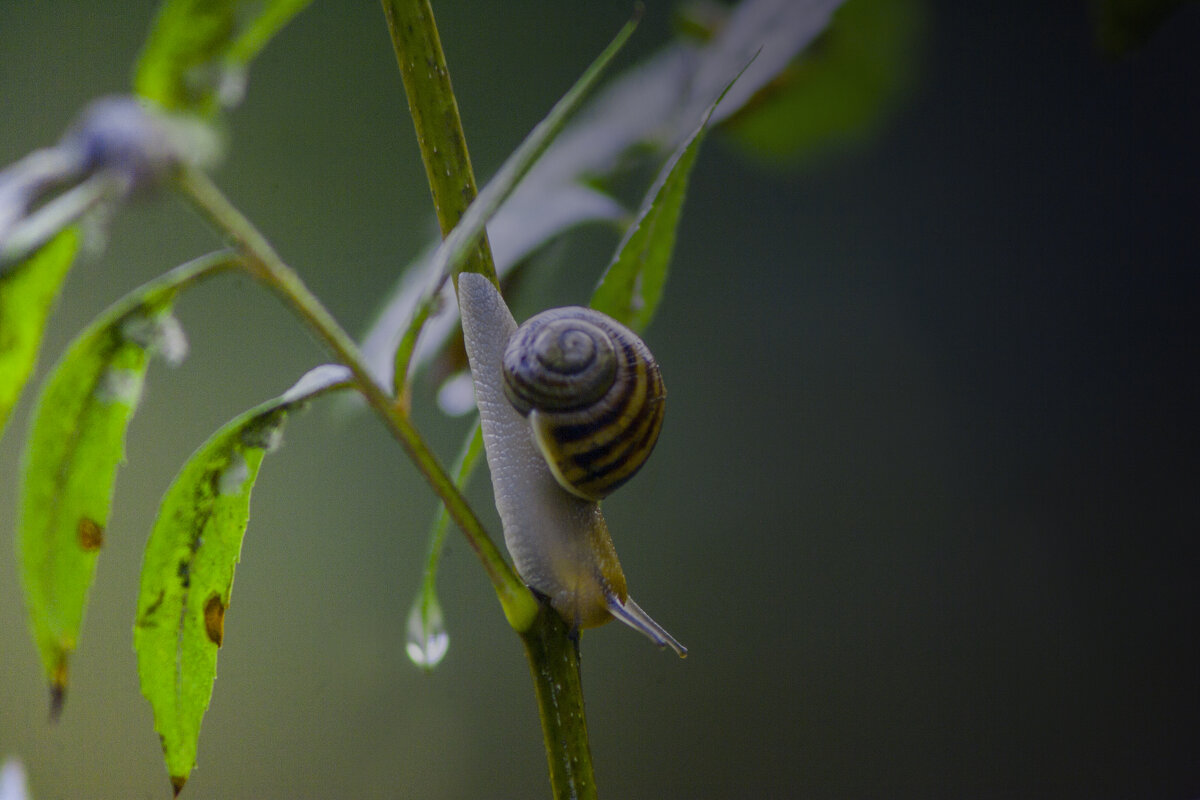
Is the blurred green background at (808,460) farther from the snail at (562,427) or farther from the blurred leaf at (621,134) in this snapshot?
the snail at (562,427)

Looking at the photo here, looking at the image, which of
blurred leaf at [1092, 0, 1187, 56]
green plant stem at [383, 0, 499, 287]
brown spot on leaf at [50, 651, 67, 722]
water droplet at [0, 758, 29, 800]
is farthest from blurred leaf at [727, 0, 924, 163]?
water droplet at [0, 758, 29, 800]

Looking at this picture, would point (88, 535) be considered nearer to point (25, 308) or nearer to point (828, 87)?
point (25, 308)

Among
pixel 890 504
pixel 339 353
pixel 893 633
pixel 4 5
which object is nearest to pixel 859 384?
pixel 890 504

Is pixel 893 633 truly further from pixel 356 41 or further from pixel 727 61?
pixel 356 41

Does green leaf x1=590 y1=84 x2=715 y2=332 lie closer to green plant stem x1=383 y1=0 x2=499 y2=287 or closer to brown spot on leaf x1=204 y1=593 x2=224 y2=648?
green plant stem x1=383 y1=0 x2=499 y2=287

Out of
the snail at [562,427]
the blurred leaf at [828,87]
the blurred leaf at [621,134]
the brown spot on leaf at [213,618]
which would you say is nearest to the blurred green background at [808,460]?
the blurred leaf at [828,87]

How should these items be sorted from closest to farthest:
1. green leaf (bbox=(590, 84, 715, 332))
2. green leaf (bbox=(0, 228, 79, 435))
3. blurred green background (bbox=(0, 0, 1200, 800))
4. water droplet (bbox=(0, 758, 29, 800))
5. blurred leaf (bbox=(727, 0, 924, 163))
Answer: green leaf (bbox=(0, 228, 79, 435))
green leaf (bbox=(590, 84, 715, 332))
water droplet (bbox=(0, 758, 29, 800))
blurred leaf (bbox=(727, 0, 924, 163))
blurred green background (bbox=(0, 0, 1200, 800))
